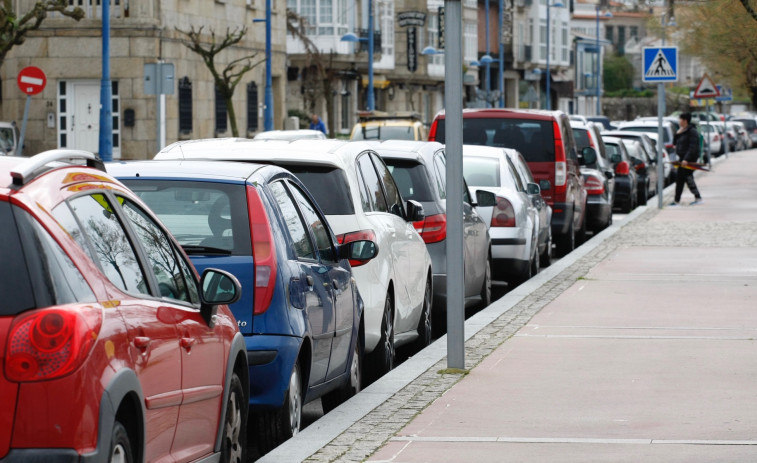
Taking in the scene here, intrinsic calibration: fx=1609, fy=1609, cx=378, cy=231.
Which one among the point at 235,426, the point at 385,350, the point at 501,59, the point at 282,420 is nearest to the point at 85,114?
the point at 385,350

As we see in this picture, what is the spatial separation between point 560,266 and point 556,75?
98.3 metres

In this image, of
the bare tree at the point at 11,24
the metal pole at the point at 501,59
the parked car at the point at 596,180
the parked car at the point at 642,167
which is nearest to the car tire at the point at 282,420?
the parked car at the point at 596,180

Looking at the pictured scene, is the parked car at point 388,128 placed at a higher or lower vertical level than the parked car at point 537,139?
higher

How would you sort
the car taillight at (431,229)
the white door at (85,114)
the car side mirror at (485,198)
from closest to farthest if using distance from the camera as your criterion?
the car taillight at (431,229), the car side mirror at (485,198), the white door at (85,114)

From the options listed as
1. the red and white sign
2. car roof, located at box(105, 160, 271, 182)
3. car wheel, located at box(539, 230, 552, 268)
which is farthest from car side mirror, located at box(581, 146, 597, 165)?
the red and white sign

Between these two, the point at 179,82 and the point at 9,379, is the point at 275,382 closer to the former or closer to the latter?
the point at 9,379

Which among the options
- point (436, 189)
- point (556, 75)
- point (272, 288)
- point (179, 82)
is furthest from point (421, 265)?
point (556, 75)

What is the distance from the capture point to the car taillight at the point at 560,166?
20.1 m

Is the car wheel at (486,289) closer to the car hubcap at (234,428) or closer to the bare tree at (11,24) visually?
the car hubcap at (234,428)

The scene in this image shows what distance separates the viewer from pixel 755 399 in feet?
29.7

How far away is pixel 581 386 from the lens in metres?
9.62

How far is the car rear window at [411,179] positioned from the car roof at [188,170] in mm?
5142

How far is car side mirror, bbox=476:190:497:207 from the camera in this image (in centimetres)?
1566

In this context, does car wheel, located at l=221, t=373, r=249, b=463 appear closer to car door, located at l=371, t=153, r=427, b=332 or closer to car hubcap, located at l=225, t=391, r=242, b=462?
car hubcap, located at l=225, t=391, r=242, b=462
